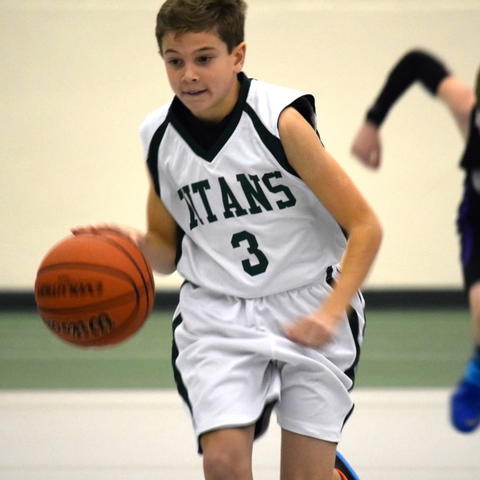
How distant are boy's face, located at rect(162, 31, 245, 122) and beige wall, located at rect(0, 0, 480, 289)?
12.9ft

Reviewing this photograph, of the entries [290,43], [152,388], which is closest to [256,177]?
[152,388]

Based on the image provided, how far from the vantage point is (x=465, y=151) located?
220 centimetres

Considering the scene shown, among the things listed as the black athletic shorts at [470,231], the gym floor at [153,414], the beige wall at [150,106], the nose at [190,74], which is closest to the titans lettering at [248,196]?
the nose at [190,74]

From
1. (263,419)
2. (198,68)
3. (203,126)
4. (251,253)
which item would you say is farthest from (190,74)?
(263,419)

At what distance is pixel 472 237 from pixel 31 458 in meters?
1.58

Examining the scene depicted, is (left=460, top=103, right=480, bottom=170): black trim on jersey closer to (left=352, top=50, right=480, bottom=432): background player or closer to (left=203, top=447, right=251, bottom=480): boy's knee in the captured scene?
(left=352, top=50, right=480, bottom=432): background player

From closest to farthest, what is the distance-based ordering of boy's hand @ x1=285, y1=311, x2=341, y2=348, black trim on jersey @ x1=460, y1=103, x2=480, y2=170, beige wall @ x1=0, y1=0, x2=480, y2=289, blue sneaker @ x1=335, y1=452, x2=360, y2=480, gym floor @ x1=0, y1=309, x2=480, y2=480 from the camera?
1. boy's hand @ x1=285, y1=311, x2=341, y2=348
2. black trim on jersey @ x1=460, y1=103, x2=480, y2=170
3. blue sneaker @ x1=335, y1=452, x2=360, y2=480
4. gym floor @ x1=0, y1=309, x2=480, y2=480
5. beige wall @ x1=0, y1=0, x2=480, y2=289

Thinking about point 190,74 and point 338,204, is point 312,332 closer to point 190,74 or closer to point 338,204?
point 338,204

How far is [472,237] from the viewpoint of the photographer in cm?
228

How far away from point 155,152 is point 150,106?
3.88 metres

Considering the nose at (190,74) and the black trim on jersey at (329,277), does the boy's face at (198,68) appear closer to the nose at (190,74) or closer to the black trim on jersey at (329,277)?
the nose at (190,74)

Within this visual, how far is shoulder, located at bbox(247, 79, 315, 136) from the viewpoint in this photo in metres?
2.26

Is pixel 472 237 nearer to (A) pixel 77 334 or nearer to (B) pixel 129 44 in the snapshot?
(A) pixel 77 334

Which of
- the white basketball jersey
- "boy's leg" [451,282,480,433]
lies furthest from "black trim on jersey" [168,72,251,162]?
"boy's leg" [451,282,480,433]
